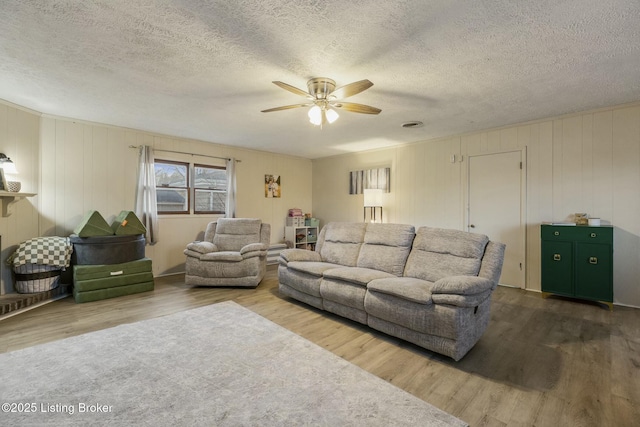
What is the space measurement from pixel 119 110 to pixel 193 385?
11.6 feet

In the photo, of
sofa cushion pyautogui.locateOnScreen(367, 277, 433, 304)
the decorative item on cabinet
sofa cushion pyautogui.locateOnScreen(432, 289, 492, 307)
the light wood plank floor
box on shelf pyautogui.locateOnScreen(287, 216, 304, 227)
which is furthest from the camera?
box on shelf pyautogui.locateOnScreen(287, 216, 304, 227)

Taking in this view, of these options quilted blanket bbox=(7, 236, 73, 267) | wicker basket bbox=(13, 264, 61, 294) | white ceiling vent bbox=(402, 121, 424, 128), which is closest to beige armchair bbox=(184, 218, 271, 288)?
quilted blanket bbox=(7, 236, 73, 267)

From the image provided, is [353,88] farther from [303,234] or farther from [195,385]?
[303,234]

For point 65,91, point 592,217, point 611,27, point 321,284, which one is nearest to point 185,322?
point 321,284

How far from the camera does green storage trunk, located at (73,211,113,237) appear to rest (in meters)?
3.71

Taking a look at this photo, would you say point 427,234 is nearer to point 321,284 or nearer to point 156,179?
point 321,284

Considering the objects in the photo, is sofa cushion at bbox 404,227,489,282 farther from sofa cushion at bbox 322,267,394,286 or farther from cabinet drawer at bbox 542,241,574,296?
cabinet drawer at bbox 542,241,574,296

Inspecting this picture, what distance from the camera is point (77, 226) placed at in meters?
4.08

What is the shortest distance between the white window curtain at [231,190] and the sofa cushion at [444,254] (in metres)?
3.69

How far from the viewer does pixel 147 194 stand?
15.2 ft

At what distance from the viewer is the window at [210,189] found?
5.38m

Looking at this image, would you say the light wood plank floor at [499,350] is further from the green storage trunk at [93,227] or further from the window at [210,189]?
the window at [210,189]

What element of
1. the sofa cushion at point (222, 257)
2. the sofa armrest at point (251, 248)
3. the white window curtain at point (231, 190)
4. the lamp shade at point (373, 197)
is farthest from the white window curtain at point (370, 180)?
the sofa cushion at point (222, 257)

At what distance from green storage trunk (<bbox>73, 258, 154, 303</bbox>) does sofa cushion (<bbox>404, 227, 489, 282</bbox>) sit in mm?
3567
